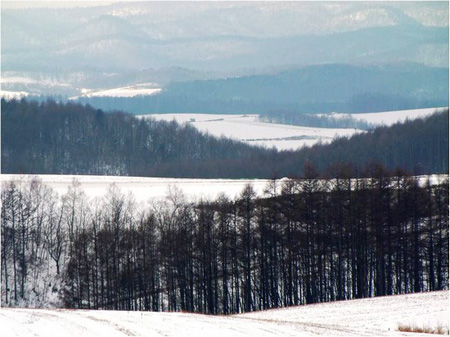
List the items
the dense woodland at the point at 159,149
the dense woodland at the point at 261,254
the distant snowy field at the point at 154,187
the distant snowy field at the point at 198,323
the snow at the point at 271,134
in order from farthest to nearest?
the snow at the point at 271,134 < the dense woodland at the point at 159,149 < the distant snowy field at the point at 154,187 < the dense woodland at the point at 261,254 < the distant snowy field at the point at 198,323

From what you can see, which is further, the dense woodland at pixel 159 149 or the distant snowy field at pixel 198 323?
the dense woodland at pixel 159 149

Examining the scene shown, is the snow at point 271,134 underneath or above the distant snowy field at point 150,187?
above

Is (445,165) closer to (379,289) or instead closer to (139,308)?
(379,289)

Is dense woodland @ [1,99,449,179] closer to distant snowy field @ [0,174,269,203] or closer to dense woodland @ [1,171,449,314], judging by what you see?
distant snowy field @ [0,174,269,203]

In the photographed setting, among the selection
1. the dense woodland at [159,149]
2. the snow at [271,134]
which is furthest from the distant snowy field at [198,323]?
the snow at [271,134]

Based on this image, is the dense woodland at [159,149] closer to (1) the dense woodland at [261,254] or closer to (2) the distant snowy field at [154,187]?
(2) the distant snowy field at [154,187]

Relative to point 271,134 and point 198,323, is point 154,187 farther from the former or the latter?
point 271,134
